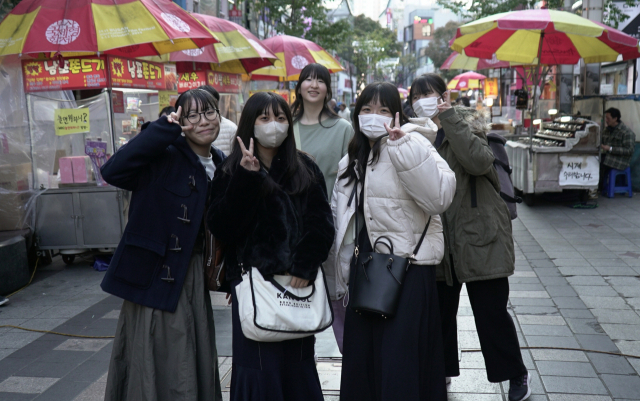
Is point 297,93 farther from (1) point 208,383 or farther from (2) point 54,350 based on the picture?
(2) point 54,350

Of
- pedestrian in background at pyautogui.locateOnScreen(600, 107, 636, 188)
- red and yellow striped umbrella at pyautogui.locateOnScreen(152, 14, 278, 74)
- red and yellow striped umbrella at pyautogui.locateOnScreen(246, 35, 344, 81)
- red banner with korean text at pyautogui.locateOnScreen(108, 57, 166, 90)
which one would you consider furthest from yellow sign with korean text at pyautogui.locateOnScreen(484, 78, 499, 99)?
red banner with korean text at pyautogui.locateOnScreen(108, 57, 166, 90)

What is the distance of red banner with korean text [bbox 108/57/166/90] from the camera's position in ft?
24.7

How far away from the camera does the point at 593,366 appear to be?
4125 mm

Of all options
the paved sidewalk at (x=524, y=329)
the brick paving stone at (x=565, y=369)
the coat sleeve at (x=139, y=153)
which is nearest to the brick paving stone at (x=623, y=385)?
the paved sidewalk at (x=524, y=329)

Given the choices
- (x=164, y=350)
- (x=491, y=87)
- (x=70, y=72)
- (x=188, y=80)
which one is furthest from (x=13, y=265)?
(x=491, y=87)

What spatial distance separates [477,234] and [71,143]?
6.19 m

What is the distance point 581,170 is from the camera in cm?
1068

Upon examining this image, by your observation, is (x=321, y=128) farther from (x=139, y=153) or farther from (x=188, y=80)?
(x=188, y=80)

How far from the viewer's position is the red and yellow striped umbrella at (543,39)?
8438mm

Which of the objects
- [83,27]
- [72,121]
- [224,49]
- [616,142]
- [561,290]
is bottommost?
[561,290]

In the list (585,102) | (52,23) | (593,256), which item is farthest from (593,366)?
(585,102)

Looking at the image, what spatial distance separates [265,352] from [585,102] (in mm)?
11453

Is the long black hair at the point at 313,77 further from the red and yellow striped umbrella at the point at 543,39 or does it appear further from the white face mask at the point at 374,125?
the red and yellow striped umbrella at the point at 543,39

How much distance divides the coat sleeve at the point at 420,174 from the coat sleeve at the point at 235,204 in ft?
2.01
